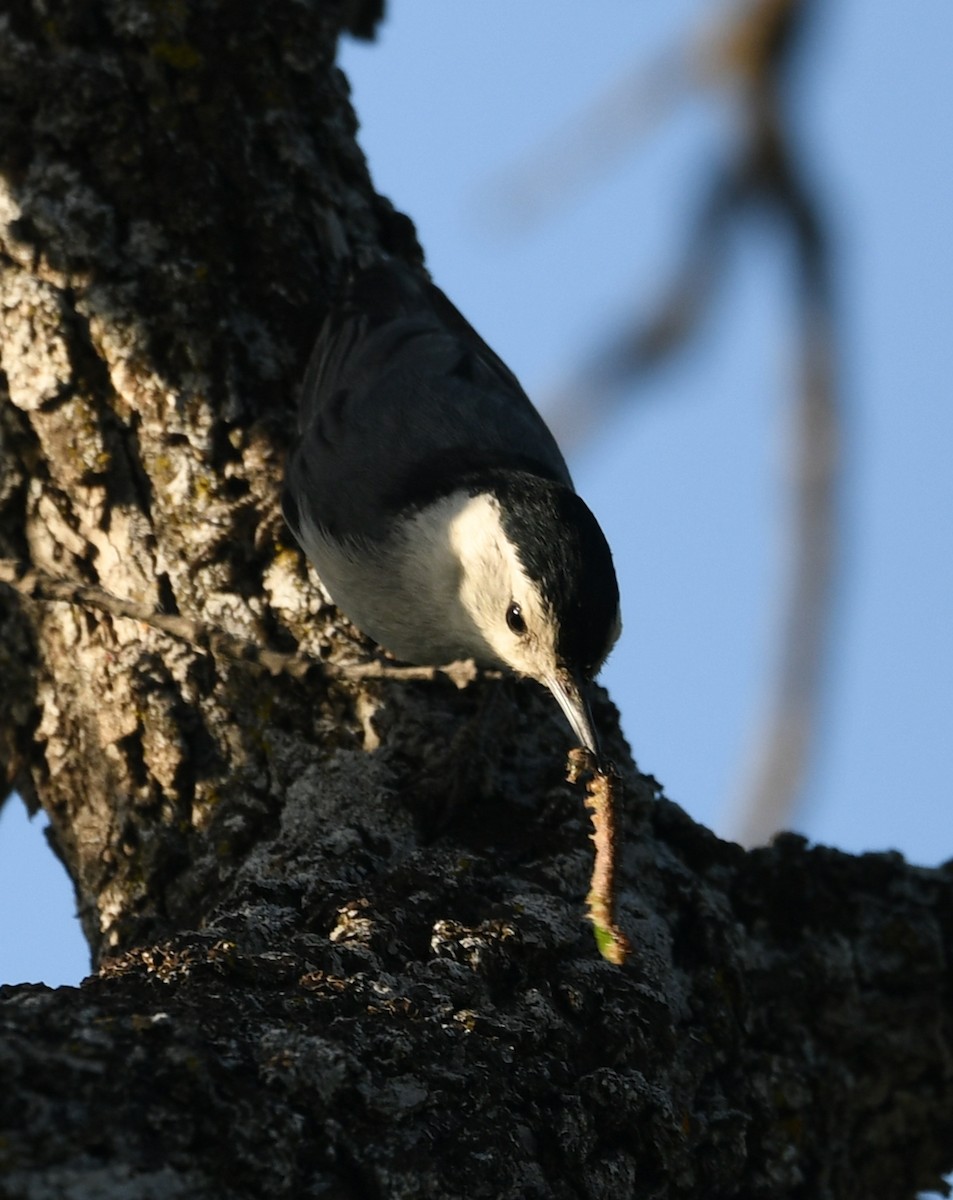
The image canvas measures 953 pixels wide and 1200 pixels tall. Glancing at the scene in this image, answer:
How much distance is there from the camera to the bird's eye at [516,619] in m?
3.02

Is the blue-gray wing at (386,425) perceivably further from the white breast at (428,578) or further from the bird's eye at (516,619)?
the bird's eye at (516,619)

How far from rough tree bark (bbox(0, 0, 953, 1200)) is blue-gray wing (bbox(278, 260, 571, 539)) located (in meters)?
0.07

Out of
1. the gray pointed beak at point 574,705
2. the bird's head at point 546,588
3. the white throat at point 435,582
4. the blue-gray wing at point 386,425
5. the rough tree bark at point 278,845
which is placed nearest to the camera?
the rough tree bark at point 278,845

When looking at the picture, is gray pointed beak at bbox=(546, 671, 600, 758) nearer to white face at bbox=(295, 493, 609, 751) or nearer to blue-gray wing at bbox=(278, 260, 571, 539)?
white face at bbox=(295, 493, 609, 751)

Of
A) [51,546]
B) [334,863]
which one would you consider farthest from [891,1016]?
[51,546]

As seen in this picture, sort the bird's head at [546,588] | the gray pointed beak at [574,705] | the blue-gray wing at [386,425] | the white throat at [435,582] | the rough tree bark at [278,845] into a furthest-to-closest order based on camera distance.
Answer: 1. the blue-gray wing at [386,425]
2. the white throat at [435,582]
3. the bird's head at [546,588]
4. the gray pointed beak at [574,705]
5. the rough tree bark at [278,845]

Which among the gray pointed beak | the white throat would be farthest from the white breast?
the gray pointed beak

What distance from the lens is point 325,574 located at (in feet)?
10.4

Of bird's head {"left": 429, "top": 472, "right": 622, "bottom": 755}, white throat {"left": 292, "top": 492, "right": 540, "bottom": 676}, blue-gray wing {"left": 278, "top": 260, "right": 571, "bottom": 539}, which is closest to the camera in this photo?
bird's head {"left": 429, "top": 472, "right": 622, "bottom": 755}

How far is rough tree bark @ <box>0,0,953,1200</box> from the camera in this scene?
1.70 m

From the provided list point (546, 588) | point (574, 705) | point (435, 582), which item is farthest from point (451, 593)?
point (574, 705)

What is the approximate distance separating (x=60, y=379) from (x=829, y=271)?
5.73ft

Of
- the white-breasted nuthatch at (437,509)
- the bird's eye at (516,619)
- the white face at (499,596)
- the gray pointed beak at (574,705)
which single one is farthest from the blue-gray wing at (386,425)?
the gray pointed beak at (574,705)

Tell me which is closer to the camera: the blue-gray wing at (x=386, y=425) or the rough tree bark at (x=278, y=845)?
the rough tree bark at (x=278, y=845)
